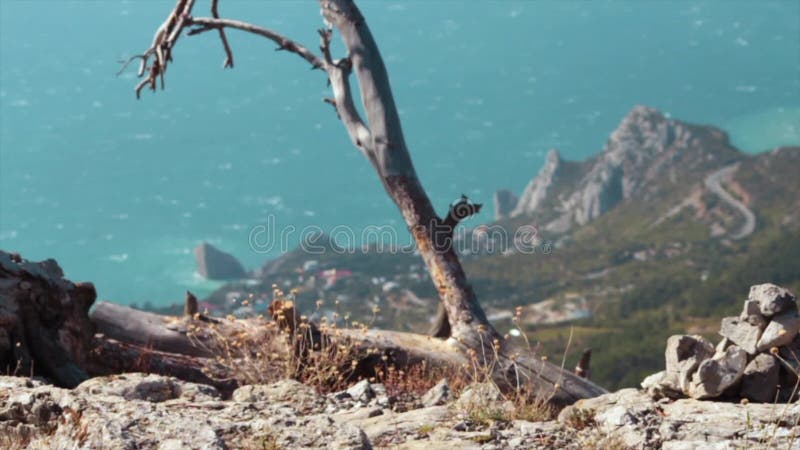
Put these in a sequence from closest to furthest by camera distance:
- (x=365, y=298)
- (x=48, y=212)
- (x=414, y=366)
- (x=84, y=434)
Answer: (x=84, y=434) → (x=414, y=366) → (x=365, y=298) → (x=48, y=212)

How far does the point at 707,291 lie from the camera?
103 metres

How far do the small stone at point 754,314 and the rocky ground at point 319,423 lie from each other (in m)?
0.81

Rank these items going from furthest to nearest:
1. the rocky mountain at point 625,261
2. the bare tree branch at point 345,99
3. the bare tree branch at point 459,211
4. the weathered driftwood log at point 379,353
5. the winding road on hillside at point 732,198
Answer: the winding road on hillside at point 732,198 < the rocky mountain at point 625,261 < the bare tree branch at point 345,99 < the bare tree branch at point 459,211 < the weathered driftwood log at point 379,353

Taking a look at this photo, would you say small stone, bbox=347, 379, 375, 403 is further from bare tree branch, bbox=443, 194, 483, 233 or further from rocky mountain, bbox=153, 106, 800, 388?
rocky mountain, bbox=153, 106, 800, 388

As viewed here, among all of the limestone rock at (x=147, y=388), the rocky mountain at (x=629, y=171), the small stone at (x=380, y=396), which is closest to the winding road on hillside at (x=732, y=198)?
the rocky mountain at (x=629, y=171)

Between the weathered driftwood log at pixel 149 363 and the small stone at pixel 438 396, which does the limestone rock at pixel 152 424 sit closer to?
the small stone at pixel 438 396

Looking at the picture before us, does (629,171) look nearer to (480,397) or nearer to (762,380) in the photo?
(762,380)

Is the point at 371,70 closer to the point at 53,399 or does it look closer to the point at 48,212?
the point at 53,399

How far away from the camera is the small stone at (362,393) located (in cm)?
670

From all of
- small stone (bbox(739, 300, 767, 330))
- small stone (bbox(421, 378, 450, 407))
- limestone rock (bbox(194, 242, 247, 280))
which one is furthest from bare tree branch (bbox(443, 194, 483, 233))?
limestone rock (bbox(194, 242, 247, 280))

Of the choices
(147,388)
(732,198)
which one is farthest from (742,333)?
(732,198)

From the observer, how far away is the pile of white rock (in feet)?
21.7

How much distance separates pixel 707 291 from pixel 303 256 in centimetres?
6979

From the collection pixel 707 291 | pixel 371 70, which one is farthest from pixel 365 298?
pixel 371 70
